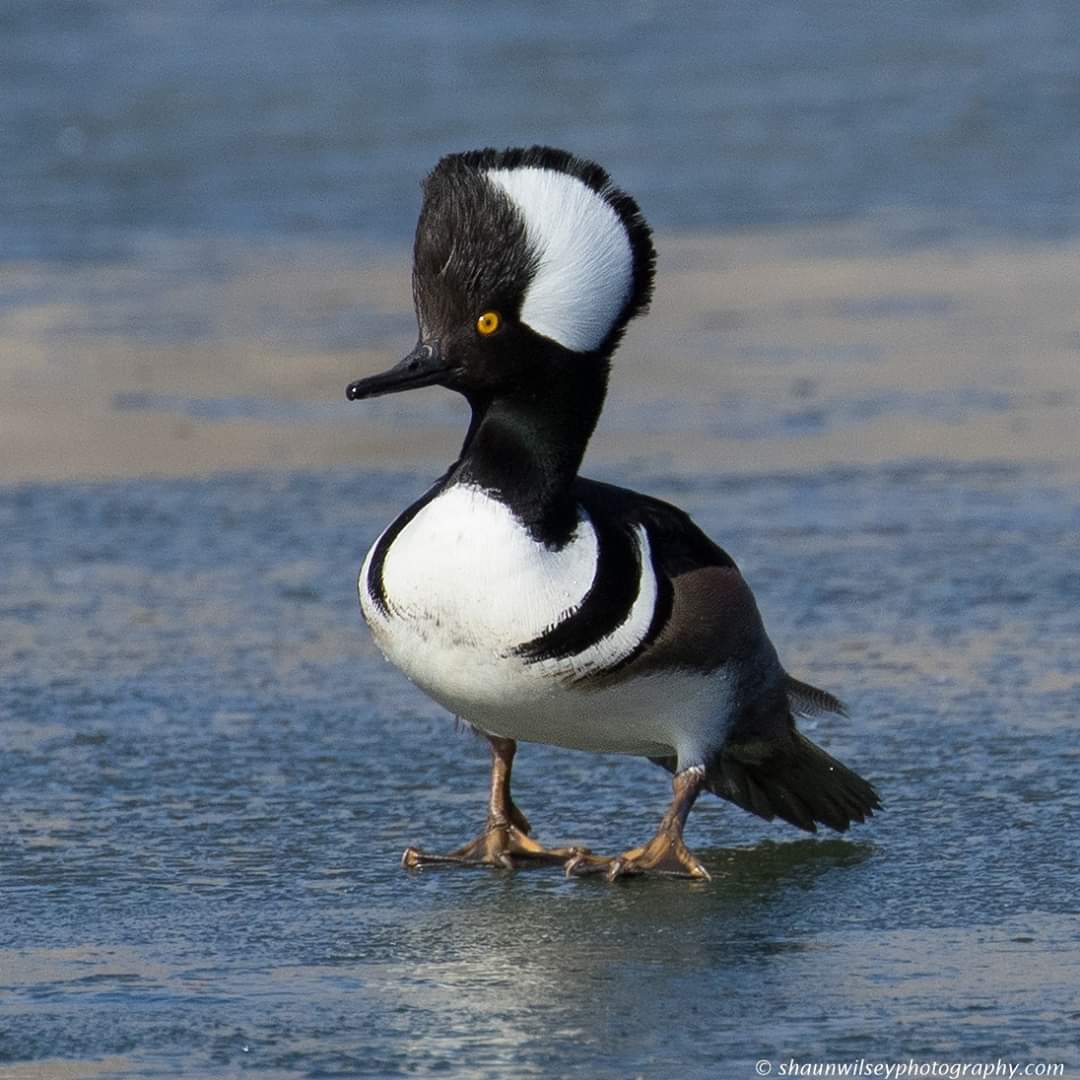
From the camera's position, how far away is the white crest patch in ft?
13.4

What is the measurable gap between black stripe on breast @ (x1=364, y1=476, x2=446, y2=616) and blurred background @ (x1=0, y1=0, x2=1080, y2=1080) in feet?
1.56

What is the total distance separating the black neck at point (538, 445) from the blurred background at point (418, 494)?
639 millimetres

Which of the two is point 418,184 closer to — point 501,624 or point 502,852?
point 502,852

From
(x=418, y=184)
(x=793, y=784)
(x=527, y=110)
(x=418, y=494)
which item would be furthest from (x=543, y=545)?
(x=527, y=110)

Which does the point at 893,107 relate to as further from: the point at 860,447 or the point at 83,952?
the point at 83,952

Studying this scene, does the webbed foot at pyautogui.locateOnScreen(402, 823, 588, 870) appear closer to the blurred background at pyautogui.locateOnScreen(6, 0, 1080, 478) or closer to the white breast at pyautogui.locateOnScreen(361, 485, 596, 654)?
the white breast at pyautogui.locateOnScreen(361, 485, 596, 654)

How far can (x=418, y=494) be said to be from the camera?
7234 millimetres

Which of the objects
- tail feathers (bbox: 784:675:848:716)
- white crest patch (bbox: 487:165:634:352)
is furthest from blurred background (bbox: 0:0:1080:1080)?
white crest patch (bbox: 487:165:634:352)

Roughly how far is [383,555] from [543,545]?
0.28 metres

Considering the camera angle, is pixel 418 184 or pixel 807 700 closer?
pixel 807 700

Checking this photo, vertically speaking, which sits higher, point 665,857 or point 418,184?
point 418,184

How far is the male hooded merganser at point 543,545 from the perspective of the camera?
4039 millimetres

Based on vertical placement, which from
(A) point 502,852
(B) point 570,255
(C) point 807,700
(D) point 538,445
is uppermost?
(B) point 570,255

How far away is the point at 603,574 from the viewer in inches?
161
